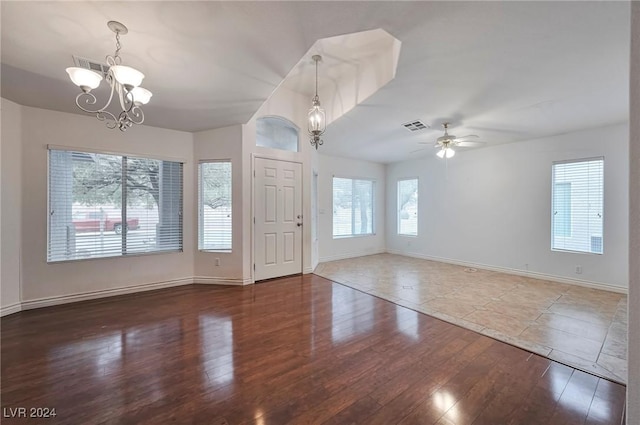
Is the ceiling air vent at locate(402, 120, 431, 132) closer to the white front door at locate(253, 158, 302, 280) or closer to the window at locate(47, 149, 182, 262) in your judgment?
the white front door at locate(253, 158, 302, 280)

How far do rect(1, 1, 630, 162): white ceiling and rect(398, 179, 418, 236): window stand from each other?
3359mm

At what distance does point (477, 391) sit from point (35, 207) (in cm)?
521

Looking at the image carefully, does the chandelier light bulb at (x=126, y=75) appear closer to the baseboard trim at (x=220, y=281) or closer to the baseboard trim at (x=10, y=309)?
the baseboard trim at (x=220, y=281)

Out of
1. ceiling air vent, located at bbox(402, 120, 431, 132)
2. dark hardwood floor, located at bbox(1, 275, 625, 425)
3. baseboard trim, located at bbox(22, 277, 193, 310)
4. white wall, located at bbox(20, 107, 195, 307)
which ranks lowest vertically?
dark hardwood floor, located at bbox(1, 275, 625, 425)

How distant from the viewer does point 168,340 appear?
261 cm

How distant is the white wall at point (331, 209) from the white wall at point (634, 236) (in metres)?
5.43

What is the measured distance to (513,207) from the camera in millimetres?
5211

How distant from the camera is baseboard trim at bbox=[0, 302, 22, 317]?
3157 mm

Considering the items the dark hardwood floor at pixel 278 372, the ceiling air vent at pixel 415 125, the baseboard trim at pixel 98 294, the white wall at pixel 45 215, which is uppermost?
the ceiling air vent at pixel 415 125

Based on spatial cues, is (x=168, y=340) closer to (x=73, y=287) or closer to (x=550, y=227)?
(x=73, y=287)

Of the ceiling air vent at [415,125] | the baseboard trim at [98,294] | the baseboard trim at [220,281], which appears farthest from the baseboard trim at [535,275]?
the baseboard trim at [98,294]

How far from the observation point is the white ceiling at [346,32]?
1.87 metres

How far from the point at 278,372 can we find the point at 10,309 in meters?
3.61

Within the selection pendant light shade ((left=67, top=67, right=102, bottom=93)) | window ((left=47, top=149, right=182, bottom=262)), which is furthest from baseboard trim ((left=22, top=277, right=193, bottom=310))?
pendant light shade ((left=67, top=67, right=102, bottom=93))
